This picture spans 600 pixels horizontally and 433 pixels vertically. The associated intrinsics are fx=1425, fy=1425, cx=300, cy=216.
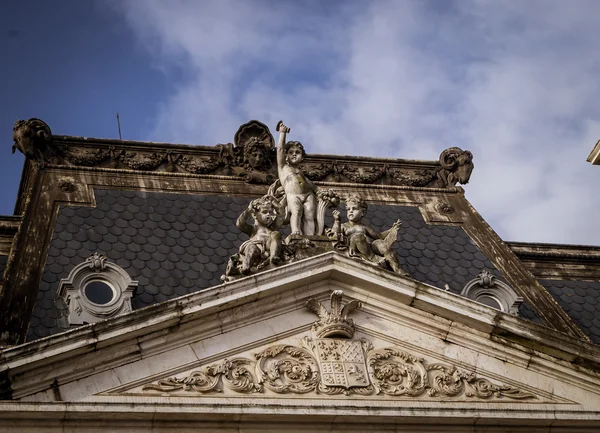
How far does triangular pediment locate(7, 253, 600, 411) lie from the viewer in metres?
21.6

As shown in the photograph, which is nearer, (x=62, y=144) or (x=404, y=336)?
(x=404, y=336)

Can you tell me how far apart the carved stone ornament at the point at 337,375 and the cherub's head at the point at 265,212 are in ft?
5.88

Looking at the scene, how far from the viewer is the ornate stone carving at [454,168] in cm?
3030

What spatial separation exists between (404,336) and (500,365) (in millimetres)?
1632

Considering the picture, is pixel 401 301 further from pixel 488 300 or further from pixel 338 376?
pixel 488 300

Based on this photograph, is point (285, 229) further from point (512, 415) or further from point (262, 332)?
point (512, 415)

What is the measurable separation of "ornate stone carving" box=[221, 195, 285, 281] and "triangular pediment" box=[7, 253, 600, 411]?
0.56 meters

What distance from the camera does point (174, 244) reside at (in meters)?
26.5

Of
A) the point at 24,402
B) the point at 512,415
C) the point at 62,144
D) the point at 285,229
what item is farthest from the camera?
the point at 62,144

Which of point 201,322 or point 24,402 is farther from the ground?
point 201,322

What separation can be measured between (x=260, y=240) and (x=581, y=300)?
7.55 meters

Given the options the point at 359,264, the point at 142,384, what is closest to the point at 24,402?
the point at 142,384

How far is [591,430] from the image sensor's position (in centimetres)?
2264

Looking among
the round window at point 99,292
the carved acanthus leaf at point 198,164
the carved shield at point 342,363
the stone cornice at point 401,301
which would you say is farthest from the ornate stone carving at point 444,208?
the round window at point 99,292
